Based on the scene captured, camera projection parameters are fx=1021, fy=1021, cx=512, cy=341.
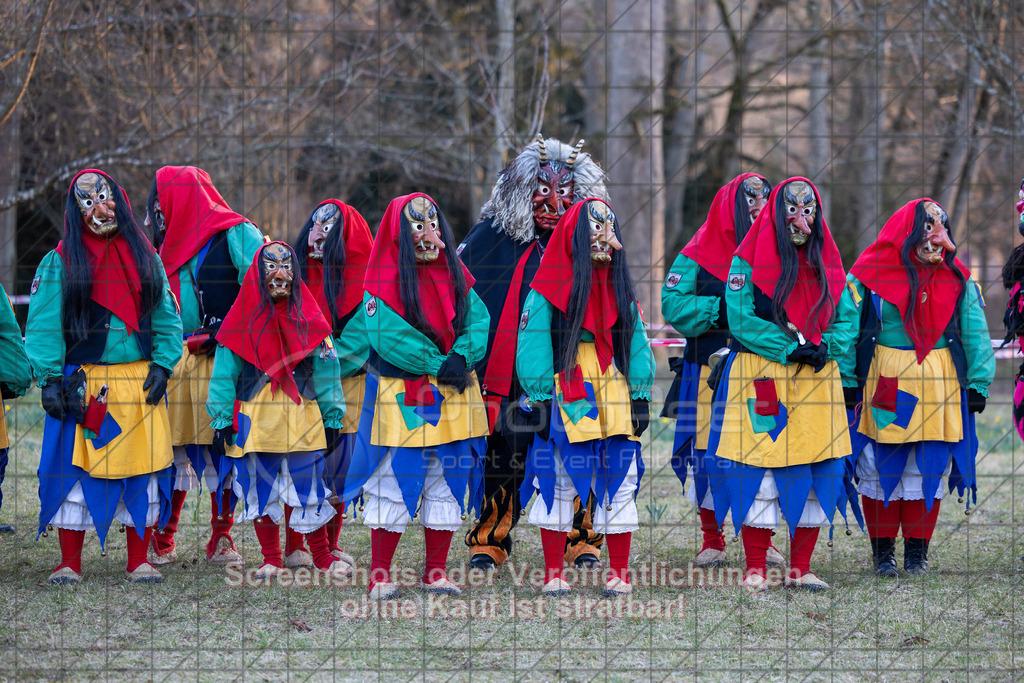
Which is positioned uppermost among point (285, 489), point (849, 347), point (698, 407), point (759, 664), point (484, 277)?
point (484, 277)

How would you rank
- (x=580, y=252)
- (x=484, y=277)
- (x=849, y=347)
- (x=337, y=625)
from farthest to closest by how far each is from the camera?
(x=484, y=277), (x=849, y=347), (x=580, y=252), (x=337, y=625)

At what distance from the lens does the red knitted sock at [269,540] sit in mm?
4090

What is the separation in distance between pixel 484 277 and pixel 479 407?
80cm

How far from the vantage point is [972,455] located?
4309mm

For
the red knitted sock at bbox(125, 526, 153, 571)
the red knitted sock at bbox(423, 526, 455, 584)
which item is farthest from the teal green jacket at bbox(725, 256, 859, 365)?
the red knitted sock at bbox(125, 526, 153, 571)

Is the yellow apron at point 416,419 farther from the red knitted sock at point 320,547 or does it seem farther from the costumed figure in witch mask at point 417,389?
the red knitted sock at point 320,547

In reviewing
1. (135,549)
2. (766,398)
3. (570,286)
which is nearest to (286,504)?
(135,549)

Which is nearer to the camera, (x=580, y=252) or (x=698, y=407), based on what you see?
(x=580, y=252)

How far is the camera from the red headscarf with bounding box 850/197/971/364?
13.7ft

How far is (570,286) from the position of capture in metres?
3.86

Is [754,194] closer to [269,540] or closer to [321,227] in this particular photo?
[321,227]

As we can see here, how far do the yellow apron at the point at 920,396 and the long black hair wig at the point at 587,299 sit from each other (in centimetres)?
111

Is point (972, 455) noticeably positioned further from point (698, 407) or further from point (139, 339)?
point (139, 339)

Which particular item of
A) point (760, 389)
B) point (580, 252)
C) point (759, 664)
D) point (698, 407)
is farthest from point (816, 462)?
point (580, 252)
